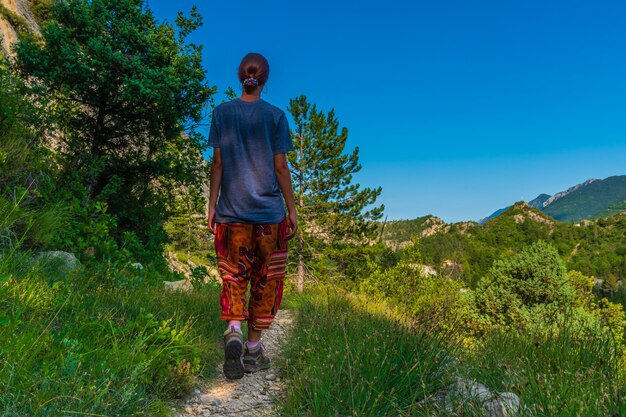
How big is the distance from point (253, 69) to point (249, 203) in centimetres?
113

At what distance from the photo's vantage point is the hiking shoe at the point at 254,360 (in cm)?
329

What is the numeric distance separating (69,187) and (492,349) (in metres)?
8.00

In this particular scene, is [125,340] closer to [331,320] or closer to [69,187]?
[331,320]

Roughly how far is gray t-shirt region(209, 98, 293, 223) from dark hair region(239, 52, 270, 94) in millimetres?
148

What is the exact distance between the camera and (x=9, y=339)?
77.3 inches

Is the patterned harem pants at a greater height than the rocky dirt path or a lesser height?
greater

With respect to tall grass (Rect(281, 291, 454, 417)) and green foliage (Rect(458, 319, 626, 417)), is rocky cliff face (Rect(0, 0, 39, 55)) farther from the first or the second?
green foliage (Rect(458, 319, 626, 417))

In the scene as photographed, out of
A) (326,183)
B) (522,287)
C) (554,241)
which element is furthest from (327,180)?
(554,241)

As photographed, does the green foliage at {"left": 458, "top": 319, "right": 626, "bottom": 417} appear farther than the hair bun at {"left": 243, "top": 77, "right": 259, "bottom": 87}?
No

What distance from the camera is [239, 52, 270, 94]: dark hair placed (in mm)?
3133

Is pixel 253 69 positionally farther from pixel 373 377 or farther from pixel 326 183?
pixel 326 183

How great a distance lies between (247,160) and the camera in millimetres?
3076

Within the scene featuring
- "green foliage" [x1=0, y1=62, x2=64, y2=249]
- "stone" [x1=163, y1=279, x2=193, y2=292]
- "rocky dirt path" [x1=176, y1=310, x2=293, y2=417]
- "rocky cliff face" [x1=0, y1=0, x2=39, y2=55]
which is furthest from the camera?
"rocky cliff face" [x1=0, y1=0, x2=39, y2=55]

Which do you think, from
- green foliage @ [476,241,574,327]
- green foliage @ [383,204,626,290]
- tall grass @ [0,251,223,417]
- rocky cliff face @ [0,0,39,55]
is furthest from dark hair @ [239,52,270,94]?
green foliage @ [383,204,626,290]
